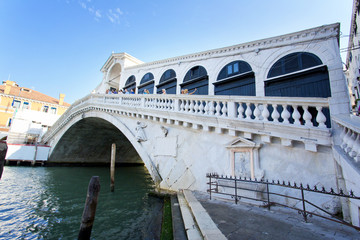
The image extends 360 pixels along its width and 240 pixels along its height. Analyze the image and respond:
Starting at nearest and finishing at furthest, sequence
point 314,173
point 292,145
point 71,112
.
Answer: point 314,173
point 292,145
point 71,112

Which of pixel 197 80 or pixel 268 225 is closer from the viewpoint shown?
pixel 268 225

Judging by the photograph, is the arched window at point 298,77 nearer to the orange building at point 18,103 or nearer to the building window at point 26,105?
the orange building at point 18,103

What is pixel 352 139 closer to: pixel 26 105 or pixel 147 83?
pixel 147 83

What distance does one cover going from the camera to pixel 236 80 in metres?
8.59

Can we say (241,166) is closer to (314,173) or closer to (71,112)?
(314,173)

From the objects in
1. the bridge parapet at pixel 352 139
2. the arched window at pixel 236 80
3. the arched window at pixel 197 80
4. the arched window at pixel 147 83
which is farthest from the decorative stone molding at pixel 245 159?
the arched window at pixel 147 83

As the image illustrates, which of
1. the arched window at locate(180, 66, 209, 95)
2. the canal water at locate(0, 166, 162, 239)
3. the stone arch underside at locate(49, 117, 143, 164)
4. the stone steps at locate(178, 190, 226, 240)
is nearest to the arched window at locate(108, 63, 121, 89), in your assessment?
the stone arch underside at locate(49, 117, 143, 164)

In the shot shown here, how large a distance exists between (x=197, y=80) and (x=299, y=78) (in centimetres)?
490

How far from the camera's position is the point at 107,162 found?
73.3ft

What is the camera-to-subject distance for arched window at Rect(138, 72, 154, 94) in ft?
42.6

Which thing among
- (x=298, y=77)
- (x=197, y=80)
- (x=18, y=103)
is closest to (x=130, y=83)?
(x=197, y=80)

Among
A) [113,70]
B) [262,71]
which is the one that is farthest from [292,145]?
[113,70]

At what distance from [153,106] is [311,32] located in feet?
22.5

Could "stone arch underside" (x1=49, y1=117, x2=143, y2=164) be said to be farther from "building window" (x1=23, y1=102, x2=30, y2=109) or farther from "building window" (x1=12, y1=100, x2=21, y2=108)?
"building window" (x1=12, y1=100, x2=21, y2=108)
